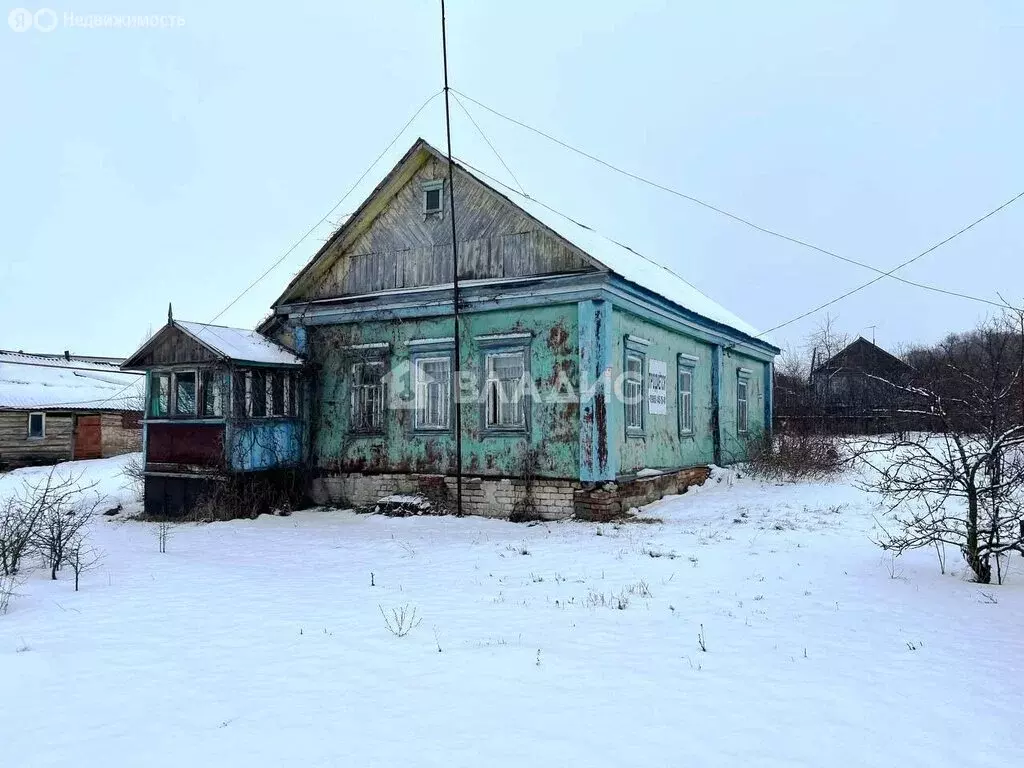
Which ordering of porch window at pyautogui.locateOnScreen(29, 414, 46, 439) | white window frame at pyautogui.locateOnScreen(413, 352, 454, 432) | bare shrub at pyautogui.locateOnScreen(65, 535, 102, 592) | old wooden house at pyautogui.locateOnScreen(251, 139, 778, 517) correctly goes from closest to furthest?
bare shrub at pyautogui.locateOnScreen(65, 535, 102, 592) < old wooden house at pyautogui.locateOnScreen(251, 139, 778, 517) < white window frame at pyautogui.locateOnScreen(413, 352, 454, 432) < porch window at pyautogui.locateOnScreen(29, 414, 46, 439)

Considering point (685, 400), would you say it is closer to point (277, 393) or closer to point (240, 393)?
point (277, 393)

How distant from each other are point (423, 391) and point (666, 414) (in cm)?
463

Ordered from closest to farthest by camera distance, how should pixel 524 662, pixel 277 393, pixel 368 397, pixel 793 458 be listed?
pixel 524 662 < pixel 277 393 < pixel 368 397 < pixel 793 458

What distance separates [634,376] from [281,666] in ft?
28.9

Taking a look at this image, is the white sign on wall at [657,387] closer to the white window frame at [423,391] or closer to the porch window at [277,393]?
the white window frame at [423,391]

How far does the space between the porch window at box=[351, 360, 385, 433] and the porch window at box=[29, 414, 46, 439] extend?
17991 millimetres

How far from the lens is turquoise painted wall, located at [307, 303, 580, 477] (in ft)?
37.9

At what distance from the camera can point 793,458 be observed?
16125 mm

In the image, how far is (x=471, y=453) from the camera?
1227 centimetres

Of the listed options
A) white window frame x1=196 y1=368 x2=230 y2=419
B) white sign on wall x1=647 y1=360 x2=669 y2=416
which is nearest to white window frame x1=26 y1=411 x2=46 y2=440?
white window frame x1=196 y1=368 x2=230 y2=419

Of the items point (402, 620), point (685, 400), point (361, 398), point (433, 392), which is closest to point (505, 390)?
point (433, 392)

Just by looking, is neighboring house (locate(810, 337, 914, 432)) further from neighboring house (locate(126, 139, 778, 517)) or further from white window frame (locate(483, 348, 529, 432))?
white window frame (locate(483, 348, 529, 432))

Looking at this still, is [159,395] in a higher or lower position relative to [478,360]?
lower

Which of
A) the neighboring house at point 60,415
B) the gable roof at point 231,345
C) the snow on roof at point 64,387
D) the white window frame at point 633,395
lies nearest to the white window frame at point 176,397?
the gable roof at point 231,345
